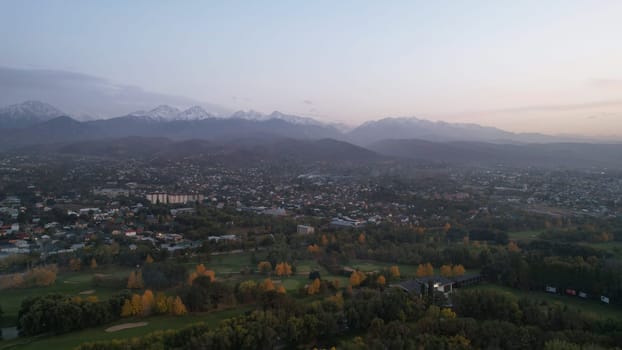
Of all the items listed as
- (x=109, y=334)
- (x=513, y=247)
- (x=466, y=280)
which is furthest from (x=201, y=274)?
(x=513, y=247)

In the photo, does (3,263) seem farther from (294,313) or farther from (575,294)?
(575,294)

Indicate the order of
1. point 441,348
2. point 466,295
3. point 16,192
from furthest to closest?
point 16,192
point 466,295
point 441,348

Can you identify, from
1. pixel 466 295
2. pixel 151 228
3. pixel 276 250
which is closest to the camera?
pixel 466 295

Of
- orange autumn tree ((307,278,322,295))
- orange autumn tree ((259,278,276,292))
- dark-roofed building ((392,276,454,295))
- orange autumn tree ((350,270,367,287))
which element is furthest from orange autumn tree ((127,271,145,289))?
dark-roofed building ((392,276,454,295))

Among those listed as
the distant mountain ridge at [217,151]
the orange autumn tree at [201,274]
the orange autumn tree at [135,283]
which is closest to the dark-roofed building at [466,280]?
the orange autumn tree at [201,274]

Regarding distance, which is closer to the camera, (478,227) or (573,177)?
(478,227)

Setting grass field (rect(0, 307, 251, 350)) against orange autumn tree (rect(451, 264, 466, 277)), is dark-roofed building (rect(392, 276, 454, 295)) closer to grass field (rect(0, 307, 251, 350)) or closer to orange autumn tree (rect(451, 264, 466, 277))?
orange autumn tree (rect(451, 264, 466, 277))

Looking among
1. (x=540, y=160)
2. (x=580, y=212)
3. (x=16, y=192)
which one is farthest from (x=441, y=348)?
(x=540, y=160)

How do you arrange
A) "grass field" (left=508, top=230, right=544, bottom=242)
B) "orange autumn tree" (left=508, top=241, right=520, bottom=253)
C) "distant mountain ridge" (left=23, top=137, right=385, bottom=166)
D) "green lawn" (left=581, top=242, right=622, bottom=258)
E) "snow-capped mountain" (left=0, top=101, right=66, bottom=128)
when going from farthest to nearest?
"snow-capped mountain" (left=0, top=101, right=66, bottom=128) → "distant mountain ridge" (left=23, top=137, right=385, bottom=166) → "grass field" (left=508, top=230, right=544, bottom=242) → "green lawn" (left=581, top=242, right=622, bottom=258) → "orange autumn tree" (left=508, top=241, right=520, bottom=253)
